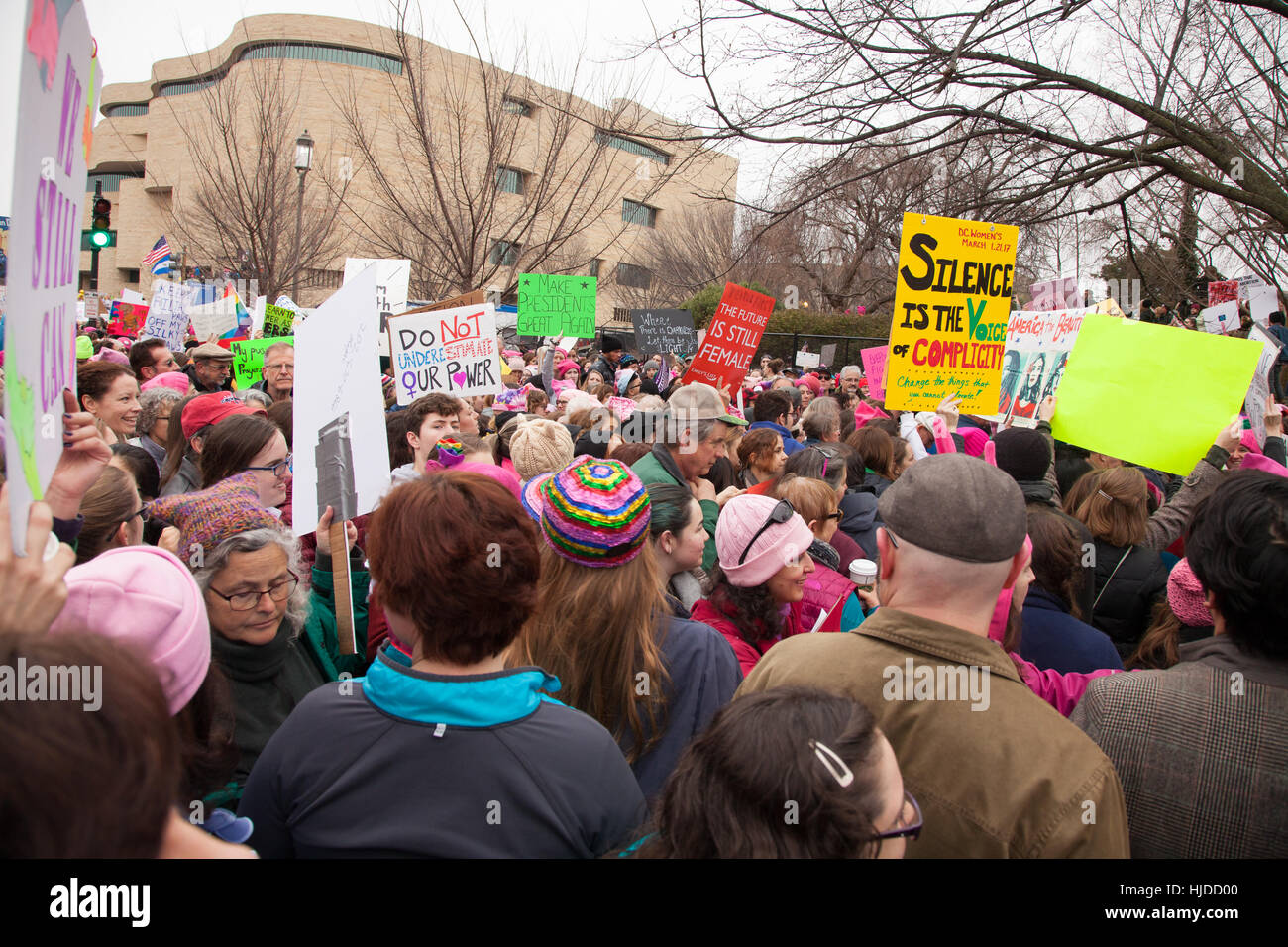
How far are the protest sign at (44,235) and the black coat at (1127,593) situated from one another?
3918 mm

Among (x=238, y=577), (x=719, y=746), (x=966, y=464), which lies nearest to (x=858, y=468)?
(x=966, y=464)

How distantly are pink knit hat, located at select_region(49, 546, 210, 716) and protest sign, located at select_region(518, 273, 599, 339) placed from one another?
991 cm

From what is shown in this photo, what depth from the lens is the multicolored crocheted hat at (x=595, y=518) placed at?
247 centimetres

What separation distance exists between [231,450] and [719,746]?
10.4 feet

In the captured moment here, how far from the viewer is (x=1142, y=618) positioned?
3.88m

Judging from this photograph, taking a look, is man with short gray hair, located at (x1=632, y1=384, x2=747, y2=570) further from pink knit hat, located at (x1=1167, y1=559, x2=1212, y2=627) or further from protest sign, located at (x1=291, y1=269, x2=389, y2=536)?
pink knit hat, located at (x1=1167, y1=559, x2=1212, y2=627)

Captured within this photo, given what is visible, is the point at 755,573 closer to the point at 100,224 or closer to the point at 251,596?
the point at 251,596

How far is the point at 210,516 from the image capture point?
282 cm

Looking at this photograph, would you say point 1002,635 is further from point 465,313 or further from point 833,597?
point 465,313

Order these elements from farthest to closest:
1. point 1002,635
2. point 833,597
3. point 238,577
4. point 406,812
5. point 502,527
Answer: point 833,597, point 1002,635, point 238,577, point 502,527, point 406,812

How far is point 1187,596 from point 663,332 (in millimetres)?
11870

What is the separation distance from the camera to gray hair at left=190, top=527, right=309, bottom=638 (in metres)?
2.60

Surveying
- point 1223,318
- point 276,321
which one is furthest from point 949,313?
point 276,321

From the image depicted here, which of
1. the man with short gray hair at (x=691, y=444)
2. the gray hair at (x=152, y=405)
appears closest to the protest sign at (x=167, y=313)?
the gray hair at (x=152, y=405)
